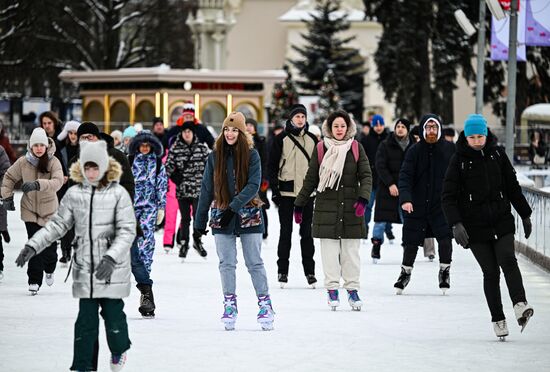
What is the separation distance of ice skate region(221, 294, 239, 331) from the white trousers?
5.33 ft

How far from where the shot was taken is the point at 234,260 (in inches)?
474

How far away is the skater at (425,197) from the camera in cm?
1480

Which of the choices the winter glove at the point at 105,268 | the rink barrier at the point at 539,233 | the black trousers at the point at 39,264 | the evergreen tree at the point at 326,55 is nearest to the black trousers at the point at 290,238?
the black trousers at the point at 39,264

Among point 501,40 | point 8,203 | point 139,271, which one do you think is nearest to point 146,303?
point 139,271

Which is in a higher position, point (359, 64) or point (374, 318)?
point (359, 64)

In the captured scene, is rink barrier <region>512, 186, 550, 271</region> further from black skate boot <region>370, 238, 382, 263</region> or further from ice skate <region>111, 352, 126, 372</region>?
ice skate <region>111, 352, 126, 372</region>

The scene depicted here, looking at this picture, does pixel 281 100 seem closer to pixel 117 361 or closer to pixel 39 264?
pixel 39 264

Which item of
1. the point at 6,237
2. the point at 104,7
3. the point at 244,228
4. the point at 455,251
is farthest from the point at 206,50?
the point at 244,228

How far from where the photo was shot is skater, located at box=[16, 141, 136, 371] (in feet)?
29.9

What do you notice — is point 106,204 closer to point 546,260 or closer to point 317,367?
point 317,367

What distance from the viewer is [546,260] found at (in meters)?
17.5

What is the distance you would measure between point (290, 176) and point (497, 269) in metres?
4.44

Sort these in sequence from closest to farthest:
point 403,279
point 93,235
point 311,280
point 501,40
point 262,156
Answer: point 93,235, point 403,279, point 311,280, point 262,156, point 501,40

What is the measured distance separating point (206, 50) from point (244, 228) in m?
57.2
